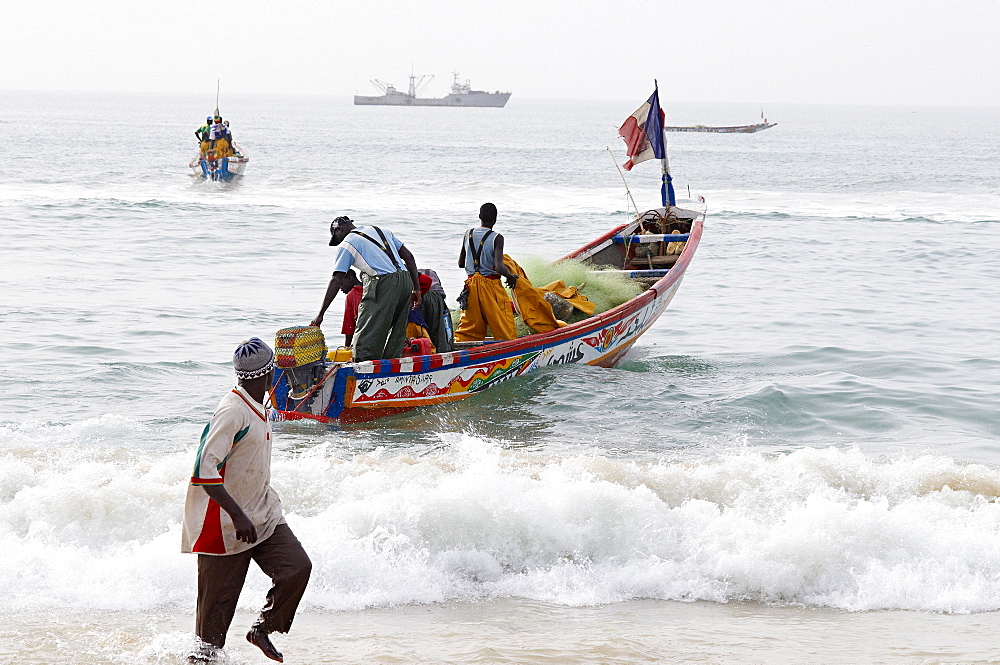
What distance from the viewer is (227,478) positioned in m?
3.83

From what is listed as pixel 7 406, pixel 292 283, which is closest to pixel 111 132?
pixel 292 283

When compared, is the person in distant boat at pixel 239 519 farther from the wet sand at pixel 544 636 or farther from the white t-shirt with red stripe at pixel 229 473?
the wet sand at pixel 544 636

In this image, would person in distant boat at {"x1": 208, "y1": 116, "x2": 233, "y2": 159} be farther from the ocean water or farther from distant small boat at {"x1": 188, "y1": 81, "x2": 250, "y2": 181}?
the ocean water

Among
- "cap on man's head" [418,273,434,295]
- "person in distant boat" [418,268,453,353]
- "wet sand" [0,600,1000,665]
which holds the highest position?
"cap on man's head" [418,273,434,295]

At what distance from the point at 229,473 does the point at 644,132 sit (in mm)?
9848

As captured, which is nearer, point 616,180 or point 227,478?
point 227,478

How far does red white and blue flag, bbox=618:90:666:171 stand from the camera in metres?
12.6

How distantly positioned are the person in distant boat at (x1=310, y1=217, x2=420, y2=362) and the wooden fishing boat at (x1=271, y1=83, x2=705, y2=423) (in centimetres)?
19

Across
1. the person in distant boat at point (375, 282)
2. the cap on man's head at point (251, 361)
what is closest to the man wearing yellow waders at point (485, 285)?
the person in distant boat at point (375, 282)

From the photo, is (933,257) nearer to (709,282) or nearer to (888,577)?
(709,282)

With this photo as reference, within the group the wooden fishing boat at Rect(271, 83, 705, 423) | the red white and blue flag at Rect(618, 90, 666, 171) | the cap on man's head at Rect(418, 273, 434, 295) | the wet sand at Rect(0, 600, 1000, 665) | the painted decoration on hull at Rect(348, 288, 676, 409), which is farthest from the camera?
the red white and blue flag at Rect(618, 90, 666, 171)

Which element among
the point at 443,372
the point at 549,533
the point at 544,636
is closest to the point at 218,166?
the point at 443,372

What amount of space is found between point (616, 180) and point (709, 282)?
79.6ft

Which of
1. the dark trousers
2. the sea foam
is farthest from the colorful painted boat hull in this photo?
the dark trousers
